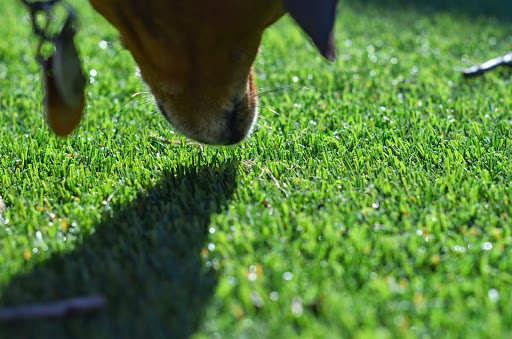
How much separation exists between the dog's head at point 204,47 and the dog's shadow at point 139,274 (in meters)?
0.26

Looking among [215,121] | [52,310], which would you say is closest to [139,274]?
[52,310]

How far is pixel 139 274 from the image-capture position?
5.30 feet

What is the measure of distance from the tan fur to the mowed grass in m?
0.21

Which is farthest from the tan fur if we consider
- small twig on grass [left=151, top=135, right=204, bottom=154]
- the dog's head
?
small twig on grass [left=151, top=135, right=204, bottom=154]

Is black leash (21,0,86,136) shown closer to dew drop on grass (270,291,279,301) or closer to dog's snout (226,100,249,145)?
dog's snout (226,100,249,145)

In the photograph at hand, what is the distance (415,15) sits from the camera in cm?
488

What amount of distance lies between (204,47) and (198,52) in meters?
0.03

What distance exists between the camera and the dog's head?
1831 mm

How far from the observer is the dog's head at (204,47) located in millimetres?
1831

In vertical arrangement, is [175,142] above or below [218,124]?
below

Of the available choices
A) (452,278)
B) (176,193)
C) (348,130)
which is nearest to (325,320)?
(452,278)

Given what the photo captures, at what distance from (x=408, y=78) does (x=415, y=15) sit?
1779 mm

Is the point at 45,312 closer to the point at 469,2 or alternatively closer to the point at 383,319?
the point at 383,319

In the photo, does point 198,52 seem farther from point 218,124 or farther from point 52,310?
point 52,310
